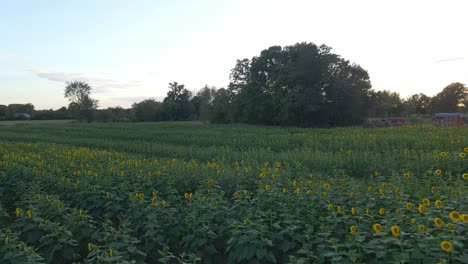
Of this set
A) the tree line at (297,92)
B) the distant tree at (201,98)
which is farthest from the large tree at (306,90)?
the distant tree at (201,98)

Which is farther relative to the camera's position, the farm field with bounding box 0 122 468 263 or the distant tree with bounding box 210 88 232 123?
the distant tree with bounding box 210 88 232 123

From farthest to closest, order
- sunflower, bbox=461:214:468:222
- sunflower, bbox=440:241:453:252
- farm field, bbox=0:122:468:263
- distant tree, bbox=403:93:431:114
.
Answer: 1. distant tree, bbox=403:93:431:114
2. farm field, bbox=0:122:468:263
3. sunflower, bbox=461:214:468:222
4. sunflower, bbox=440:241:453:252

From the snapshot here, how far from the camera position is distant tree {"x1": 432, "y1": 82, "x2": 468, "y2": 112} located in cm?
9031

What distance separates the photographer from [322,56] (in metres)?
44.0

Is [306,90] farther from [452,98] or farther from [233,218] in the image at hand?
[452,98]

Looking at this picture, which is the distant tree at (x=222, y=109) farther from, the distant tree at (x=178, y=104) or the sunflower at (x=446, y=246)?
the sunflower at (x=446, y=246)

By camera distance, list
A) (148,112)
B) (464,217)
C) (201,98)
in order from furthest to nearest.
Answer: (201,98)
(148,112)
(464,217)

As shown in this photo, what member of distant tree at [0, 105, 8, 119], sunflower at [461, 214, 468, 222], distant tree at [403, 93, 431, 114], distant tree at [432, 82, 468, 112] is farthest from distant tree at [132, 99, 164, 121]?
sunflower at [461, 214, 468, 222]

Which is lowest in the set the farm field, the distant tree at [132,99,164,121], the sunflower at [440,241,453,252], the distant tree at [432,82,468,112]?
the farm field

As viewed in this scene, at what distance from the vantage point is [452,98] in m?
90.4

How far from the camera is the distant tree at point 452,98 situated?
3556 inches

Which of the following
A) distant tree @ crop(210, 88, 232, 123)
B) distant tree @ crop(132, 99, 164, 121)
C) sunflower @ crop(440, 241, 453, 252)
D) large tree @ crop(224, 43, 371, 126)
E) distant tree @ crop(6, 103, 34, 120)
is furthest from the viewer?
distant tree @ crop(6, 103, 34, 120)

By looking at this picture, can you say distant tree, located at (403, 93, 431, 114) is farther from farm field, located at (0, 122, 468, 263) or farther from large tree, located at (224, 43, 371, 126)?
farm field, located at (0, 122, 468, 263)

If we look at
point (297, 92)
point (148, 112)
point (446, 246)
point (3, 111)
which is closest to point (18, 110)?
point (3, 111)
